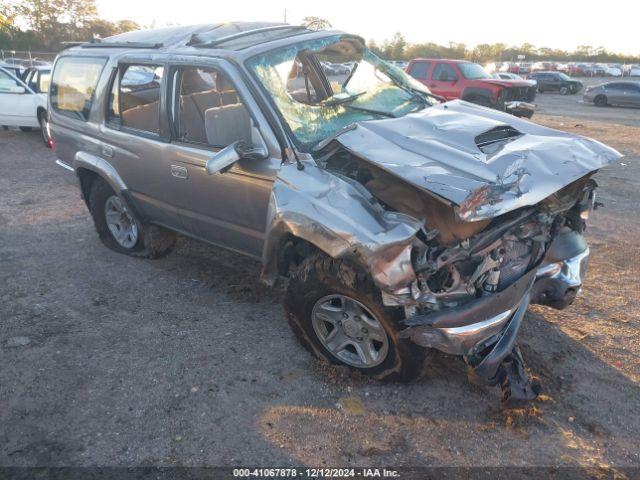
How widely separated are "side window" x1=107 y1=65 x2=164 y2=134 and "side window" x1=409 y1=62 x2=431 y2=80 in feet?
38.6

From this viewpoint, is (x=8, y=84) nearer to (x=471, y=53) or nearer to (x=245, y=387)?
(x=245, y=387)

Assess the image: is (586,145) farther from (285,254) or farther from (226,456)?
(226,456)

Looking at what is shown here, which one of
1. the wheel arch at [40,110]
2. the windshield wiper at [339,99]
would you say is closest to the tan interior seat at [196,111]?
the windshield wiper at [339,99]

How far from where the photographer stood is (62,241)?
17.9 feet

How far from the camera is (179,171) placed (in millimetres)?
3812

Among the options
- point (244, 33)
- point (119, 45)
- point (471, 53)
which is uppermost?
point (244, 33)

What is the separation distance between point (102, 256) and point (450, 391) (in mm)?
3694

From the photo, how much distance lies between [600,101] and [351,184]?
23554mm

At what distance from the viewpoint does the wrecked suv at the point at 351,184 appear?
2.62 metres

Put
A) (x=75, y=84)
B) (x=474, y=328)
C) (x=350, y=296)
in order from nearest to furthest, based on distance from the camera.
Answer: (x=474, y=328) → (x=350, y=296) → (x=75, y=84)

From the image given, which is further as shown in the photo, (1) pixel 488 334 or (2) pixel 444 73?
(2) pixel 444 73

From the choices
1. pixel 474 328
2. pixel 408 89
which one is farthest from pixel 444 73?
pixel 474 328

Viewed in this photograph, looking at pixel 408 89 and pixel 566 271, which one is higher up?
pixel 408 89

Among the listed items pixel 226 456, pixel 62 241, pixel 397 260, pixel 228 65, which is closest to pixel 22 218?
pixel 62 241
